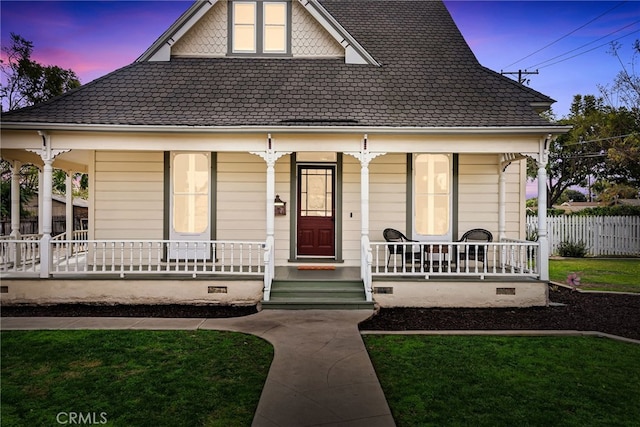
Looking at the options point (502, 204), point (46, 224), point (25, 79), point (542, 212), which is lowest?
point (46, 224)

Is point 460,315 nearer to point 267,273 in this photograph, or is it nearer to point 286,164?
point 267,273

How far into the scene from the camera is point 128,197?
33.9 feet

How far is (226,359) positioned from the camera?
17.9ft

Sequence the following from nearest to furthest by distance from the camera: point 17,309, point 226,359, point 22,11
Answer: point 226,359 < point 17,309 < point 22,11

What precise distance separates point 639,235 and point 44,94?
34.1 m

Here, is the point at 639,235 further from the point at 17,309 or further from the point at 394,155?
the point at 17,309

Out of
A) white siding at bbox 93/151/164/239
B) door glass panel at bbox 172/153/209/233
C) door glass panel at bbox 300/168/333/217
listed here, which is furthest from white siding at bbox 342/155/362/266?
white siding at bbox 93/151/164/239

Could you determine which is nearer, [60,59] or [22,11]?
[22,11]

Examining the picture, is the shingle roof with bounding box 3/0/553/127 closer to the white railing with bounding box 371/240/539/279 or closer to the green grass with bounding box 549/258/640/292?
the white railing with bounding box 371/240/539/279

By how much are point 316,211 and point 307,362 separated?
5.71 meters

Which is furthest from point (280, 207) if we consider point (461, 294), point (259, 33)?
point (259, 33)

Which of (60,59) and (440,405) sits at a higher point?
(60,59)

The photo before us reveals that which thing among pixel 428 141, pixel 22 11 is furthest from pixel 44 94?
pixel 428 141

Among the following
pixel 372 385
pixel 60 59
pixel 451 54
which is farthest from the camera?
pixel 60 59
